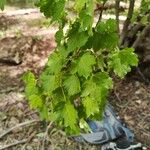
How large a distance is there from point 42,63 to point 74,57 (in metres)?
2.96

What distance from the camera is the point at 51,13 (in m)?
1.46

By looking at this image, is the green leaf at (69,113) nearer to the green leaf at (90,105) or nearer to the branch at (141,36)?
the green leaf at (90,105)

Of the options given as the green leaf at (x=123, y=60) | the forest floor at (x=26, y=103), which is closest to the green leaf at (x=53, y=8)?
the green leaf at (x=123, y=60)

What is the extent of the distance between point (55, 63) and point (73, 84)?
0.11 m

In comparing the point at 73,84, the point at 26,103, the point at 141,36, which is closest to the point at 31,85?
the point at 73,84

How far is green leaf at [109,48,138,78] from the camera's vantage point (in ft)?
5.14

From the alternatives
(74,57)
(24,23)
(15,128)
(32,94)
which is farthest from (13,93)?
(74,57)

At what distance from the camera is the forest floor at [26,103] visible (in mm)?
3432

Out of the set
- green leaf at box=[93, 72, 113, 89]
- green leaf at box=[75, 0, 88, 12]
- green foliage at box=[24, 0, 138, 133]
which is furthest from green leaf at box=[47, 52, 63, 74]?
green leaf at box=[75, 0, 88, 12]

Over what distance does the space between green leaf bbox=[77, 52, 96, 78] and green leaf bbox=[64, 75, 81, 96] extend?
4 centimetres

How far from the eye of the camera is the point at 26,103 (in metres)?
3.88

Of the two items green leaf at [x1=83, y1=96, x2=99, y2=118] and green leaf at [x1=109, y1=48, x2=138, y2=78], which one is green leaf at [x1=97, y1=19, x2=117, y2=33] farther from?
green leaf at [x1=83, y1=96, x2=99, y2=118]

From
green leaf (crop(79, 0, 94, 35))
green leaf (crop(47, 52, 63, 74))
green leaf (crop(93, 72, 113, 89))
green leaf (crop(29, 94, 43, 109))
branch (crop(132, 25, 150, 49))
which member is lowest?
branch (crop(132, 25, 150, 49))

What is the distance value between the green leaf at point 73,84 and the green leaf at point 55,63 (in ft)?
0.20
